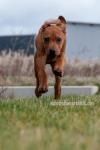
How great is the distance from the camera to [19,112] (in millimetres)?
6273

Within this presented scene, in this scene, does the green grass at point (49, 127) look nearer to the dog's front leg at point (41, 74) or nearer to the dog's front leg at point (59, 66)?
the dog's front leg at point (41, 74)

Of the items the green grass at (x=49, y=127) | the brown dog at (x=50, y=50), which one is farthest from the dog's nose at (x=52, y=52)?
the green grass at (x=49, y=127)

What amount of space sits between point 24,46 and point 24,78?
78.8 inches

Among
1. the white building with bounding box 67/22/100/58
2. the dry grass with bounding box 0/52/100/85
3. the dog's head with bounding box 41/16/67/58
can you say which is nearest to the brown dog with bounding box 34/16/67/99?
the dog's head with bounding box 41/16/67/58

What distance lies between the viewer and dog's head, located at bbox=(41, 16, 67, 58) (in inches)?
307

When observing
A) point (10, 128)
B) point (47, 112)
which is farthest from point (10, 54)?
point (10, 128)

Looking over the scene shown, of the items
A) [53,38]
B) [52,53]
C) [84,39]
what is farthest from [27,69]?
[52,53]

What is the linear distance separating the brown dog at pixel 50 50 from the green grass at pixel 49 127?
0.49 m

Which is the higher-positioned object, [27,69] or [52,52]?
[52,52]

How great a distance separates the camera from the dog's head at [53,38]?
779 centimetres

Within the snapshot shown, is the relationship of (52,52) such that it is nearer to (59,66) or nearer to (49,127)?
(59,66)

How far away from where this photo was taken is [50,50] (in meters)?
7.77

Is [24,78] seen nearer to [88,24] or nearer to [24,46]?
[24,46]

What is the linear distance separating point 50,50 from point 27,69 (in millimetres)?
11235
